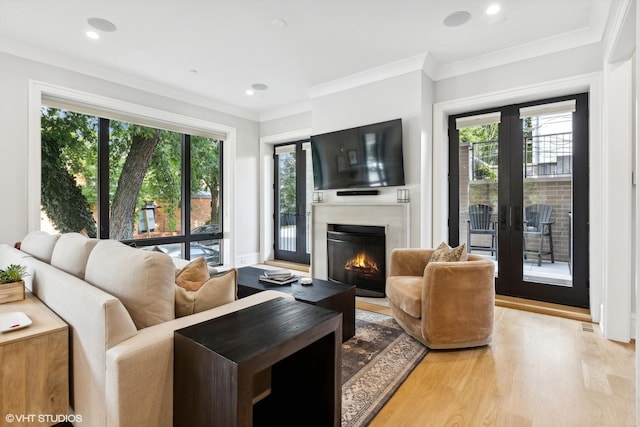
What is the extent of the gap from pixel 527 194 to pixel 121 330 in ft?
13.0

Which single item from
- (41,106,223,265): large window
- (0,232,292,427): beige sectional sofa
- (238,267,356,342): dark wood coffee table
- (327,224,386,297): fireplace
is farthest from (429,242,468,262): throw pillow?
(41,106,223,265): large window

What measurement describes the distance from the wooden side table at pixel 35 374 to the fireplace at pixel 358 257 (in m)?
3.08

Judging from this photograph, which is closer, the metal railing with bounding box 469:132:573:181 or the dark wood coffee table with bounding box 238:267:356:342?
the dark wood coffee table with bounding box 238:267:356:342

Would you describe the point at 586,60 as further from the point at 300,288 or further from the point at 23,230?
the point at 23,230

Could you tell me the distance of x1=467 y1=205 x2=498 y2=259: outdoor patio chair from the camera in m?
3.82

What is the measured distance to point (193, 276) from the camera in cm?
183

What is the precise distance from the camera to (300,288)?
8.96 ft

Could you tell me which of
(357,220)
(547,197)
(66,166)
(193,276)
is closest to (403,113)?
(357,220)

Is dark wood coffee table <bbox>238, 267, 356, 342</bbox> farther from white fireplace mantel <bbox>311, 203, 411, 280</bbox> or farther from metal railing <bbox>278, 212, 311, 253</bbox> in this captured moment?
metal railing <bbox>278, 212, 311, 253</bbox>

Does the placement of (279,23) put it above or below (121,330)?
above

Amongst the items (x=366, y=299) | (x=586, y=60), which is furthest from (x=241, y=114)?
(x=586, y=60)

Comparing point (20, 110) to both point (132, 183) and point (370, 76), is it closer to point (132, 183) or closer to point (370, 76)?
point (132, 183)

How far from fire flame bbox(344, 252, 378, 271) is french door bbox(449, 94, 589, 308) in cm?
105

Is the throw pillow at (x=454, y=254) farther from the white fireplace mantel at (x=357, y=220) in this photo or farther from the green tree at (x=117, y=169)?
the green tree at (x=117, y=169)
